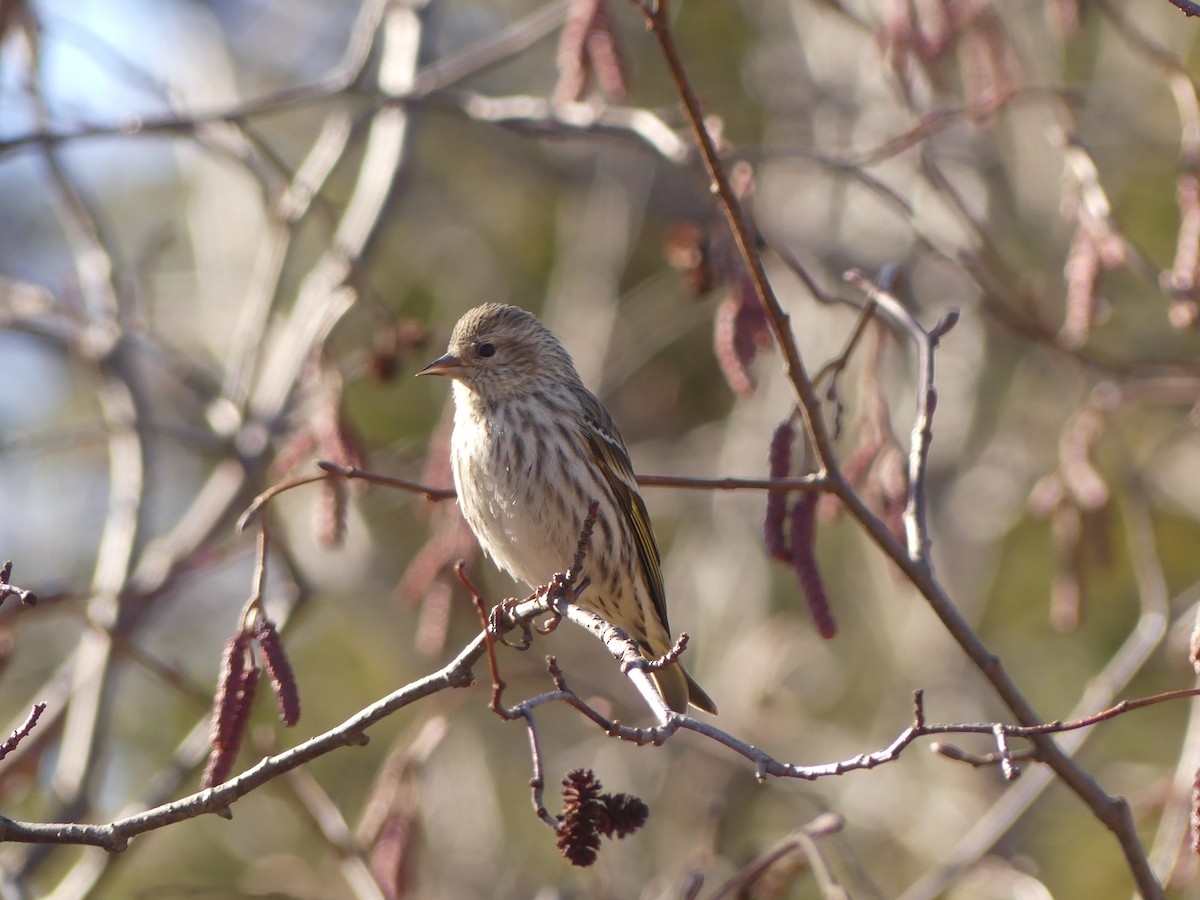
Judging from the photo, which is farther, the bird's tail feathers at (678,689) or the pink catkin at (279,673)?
the bird's tail feathers at (678,689)

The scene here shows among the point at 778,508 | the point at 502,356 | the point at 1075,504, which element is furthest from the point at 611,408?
the point at 778,508

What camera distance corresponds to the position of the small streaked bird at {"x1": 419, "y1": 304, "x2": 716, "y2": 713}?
4.51 meters

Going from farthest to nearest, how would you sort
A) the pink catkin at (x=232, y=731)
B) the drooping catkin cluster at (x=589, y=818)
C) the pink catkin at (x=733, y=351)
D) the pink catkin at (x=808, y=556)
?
the pink catkin at (x=733, y=351)
the pink catkin at (x=808, y=556)
the pink catkin at (x=232, y=731)
the drooping catkin cluster at (x=589, y=818)

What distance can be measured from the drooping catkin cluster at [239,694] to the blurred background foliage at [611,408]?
1473 mm

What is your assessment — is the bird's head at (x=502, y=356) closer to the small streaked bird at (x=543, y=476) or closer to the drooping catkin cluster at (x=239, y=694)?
the small streaked bird at (x=543, y=476)

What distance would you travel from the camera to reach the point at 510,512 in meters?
4.48

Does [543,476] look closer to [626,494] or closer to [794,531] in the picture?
[626,494]

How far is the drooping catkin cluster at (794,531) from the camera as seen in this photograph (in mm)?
3080

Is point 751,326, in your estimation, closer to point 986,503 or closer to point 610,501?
point 610,501

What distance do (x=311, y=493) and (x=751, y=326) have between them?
18.9ft

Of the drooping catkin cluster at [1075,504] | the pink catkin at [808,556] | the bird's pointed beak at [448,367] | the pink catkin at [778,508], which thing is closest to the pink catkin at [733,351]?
the pink catkin at [778,508]

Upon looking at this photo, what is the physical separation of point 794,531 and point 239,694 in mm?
1210

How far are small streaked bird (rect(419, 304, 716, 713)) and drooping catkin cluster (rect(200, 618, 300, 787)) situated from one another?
151cm

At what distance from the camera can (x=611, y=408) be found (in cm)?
1020
